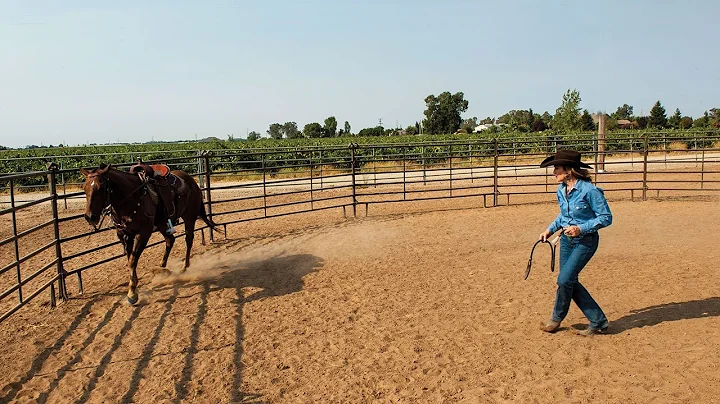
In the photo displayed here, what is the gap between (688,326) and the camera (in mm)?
4461

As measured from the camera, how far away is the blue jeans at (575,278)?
421 cm

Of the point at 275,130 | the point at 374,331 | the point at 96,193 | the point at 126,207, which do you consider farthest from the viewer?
the point at 275,130

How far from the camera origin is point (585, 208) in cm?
420

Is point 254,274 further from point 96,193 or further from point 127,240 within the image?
point 96,193

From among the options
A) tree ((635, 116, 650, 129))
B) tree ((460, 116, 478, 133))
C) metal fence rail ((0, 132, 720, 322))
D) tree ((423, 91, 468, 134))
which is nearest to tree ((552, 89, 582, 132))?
metal fence rail ((0, 132, 720, 322))

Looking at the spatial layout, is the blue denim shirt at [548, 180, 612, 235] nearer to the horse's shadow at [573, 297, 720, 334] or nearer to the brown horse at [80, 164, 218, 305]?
the horse's shadow at [573, 297, 720, 334]

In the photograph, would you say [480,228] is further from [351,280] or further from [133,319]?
[133,319]

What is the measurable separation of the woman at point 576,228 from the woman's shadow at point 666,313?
38cm

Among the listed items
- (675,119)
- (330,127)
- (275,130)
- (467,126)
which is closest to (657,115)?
(675,119)

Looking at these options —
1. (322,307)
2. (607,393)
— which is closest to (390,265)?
(322,307)

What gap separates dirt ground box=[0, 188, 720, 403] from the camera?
11.7 feet

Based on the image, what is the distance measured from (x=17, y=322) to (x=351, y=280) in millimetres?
3513

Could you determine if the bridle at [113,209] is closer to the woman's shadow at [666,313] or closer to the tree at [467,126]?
the woman's shadow at [666,313]

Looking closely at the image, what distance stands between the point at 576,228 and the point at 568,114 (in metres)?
33.2
